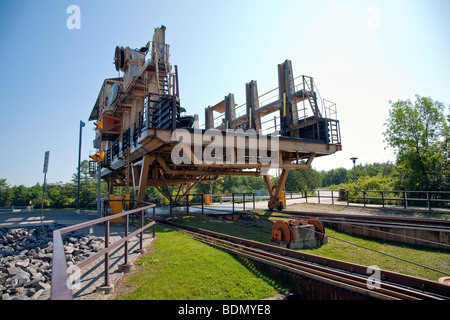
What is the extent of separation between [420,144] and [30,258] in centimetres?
2491

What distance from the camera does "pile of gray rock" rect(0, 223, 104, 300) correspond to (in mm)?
4238

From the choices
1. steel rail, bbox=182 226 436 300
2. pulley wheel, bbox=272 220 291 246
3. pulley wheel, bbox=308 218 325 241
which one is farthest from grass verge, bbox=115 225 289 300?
pulley wheel, bbox=308 218 325 241

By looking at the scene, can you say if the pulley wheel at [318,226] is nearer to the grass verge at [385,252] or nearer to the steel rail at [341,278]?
the grass verge at [385,252]

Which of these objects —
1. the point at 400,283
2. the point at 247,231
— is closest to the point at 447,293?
the point at 400,283

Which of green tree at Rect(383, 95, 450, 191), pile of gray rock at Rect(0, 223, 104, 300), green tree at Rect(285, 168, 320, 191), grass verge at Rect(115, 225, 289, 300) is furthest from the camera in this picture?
green tree at Rect(285, 168, 320, 191)

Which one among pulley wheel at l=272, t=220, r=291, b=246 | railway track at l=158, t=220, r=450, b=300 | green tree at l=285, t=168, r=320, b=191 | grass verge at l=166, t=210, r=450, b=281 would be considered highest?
green tree at l=285, t=168, r=320, b=191

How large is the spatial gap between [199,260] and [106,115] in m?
18.0

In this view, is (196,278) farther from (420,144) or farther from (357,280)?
(420,144)

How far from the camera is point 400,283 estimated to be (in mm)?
4086

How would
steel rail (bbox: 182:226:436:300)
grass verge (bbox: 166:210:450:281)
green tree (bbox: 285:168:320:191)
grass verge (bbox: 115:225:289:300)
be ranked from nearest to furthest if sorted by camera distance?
steel rail (bbox: 182:226:436:300) → grass verge (bbox: 115:225:289:300) → grass verge (bbox: 166:210:450:281) → green tree (bbox: 285:168:320:191)

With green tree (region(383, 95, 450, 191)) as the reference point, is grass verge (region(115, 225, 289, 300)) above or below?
below

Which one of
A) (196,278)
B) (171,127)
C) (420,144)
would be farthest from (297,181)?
(196,278)

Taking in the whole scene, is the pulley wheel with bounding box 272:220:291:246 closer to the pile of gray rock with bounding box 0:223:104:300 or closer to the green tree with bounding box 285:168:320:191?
the pile of gray rock with bounding box 0:223:104:300

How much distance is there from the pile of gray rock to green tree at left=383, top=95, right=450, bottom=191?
2221cm
